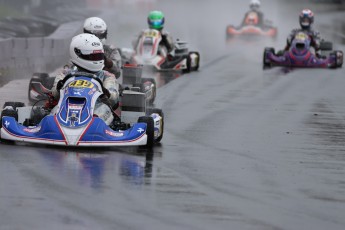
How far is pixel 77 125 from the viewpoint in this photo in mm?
10578

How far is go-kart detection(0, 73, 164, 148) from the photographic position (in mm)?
10555

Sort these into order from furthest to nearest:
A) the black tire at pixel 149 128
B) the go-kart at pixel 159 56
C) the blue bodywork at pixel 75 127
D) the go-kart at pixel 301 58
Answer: the go-kart at pixel 301 58 → the go-kart at pixel 159 56 → the black tire at pixel 149 128 → the blue bodywork at pixel 75 127

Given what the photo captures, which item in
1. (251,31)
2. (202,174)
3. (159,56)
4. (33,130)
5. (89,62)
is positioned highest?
(89,62)

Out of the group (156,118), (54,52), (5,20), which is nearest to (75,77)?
(156,118)

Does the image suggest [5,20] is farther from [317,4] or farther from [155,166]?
[317,4]

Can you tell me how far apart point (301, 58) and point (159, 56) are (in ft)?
11.2

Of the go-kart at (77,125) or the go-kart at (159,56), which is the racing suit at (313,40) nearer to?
the go-kart at (159,56)

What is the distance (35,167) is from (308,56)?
14355 mm

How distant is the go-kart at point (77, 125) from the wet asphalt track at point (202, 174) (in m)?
0.14

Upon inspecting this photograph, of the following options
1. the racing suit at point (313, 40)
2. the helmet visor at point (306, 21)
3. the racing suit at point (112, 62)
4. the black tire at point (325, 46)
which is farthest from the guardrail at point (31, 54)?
the black tire at point (325, 46)

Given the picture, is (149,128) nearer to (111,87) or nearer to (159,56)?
(111,87)

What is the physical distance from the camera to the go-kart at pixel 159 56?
21.6 m

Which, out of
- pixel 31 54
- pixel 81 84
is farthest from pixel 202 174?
pixel 31 54

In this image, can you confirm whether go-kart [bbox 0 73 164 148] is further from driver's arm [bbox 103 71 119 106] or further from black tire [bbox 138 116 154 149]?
driver's arm [bbox 103 71 119 106]
